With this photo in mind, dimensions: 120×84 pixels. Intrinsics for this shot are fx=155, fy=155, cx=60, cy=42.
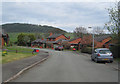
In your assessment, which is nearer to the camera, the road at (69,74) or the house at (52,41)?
the road at (69,74)

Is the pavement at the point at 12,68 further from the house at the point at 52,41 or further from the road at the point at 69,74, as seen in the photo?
the house at the point at 52,41

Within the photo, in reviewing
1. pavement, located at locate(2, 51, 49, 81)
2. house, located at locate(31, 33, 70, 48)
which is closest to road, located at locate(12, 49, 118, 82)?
pavement, located at locate(2, 51, 49, 81)

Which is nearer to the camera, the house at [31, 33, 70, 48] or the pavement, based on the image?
the pavement

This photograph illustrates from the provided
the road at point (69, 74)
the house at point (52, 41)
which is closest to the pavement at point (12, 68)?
the road at point (69, 74)

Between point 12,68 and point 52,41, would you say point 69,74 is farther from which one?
point 52,41

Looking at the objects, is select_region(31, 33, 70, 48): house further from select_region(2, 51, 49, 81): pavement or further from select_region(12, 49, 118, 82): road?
select_region(12, 49, 118, 82): road

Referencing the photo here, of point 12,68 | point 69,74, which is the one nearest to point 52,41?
point 12,68

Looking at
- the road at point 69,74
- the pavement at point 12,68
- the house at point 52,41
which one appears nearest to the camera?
the road at point 69,74

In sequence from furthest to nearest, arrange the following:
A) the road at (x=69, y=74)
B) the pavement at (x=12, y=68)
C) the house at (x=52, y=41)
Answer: the house at (x=52, y=41) → the pavement at (x=12, y=68) → the road at (x=69, y=74)

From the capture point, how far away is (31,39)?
92.1m

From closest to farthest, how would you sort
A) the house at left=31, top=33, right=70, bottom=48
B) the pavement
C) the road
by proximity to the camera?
the road, the pavement, the house at left=31, top=33, right=70, bottom=48

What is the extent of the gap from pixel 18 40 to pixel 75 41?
39.6m

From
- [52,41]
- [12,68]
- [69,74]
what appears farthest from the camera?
[52,41]

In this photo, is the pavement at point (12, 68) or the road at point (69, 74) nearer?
the road at point (69, 74)
